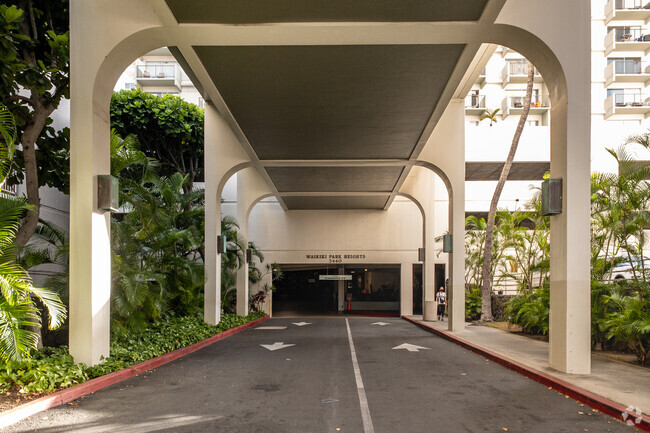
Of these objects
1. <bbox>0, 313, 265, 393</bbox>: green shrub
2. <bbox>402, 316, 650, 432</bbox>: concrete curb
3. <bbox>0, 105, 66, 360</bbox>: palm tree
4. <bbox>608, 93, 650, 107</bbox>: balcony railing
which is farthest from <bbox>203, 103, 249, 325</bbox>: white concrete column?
<bbox>608, 93, 650, 107</bbox>: balcony railing

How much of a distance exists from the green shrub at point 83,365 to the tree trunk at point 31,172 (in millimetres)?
2122

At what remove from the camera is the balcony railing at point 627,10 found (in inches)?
1826

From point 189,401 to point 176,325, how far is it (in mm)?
7521

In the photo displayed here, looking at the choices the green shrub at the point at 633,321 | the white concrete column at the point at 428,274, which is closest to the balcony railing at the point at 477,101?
the white concrete column at the point at 428,274

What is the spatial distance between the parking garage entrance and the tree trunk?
2241 centimetres

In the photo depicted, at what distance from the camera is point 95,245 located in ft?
28.6

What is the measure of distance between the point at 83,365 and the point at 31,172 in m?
3.74

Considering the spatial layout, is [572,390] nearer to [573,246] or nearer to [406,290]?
[573,246]

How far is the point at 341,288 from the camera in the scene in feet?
107

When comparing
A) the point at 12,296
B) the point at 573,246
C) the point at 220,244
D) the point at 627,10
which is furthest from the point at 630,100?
the point at 12,296

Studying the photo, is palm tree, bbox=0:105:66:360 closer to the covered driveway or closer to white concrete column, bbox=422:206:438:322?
the covered driveway

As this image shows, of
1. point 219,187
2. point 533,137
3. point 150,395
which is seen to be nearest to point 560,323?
point 150,395

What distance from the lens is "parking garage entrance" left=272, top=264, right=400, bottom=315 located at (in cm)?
3188

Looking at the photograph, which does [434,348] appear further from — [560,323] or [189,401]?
[189,401]
